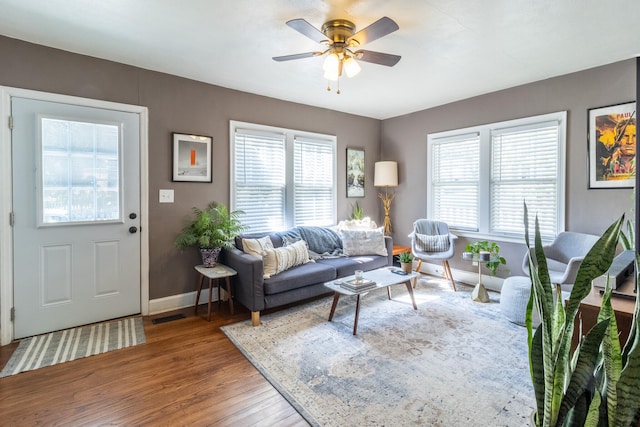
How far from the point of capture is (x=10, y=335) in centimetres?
266

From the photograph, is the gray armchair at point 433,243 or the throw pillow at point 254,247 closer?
the throw pillow at point 254,247

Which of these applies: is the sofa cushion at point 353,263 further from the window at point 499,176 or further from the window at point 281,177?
the window at point 499,176

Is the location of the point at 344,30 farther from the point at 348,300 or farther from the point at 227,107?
the point at 348,300

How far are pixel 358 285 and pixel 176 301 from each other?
199 cm

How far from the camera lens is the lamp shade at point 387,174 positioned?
16.6 ft

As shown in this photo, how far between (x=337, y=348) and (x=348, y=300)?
3.76ft

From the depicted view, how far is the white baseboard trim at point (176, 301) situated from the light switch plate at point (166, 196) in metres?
1.02

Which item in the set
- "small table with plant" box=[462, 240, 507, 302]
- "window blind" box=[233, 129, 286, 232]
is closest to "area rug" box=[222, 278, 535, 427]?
"small table with plant" box=[462, 240, 507, 302]

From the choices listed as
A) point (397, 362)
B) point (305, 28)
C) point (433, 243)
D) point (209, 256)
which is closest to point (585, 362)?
point (397, 362)

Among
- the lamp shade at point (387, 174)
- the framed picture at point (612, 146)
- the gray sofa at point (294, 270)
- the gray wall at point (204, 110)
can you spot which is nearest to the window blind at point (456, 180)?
the gray wall at point (204, 110)

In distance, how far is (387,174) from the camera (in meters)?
5.06

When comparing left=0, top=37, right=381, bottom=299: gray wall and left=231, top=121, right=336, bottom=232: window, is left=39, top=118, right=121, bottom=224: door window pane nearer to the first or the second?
left=0, top=37, right=381, bottom=299: gray wall

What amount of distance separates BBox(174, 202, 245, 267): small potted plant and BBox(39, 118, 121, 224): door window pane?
2.18 ft

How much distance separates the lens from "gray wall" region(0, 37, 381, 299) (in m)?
2.74
